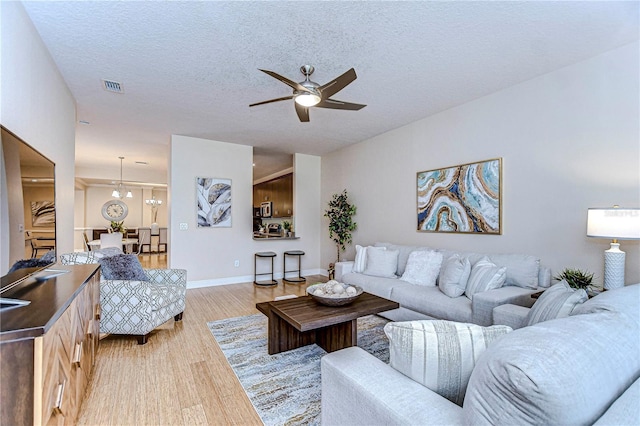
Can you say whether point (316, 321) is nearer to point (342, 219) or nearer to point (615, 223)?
point (615, 223)

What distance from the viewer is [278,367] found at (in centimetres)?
246

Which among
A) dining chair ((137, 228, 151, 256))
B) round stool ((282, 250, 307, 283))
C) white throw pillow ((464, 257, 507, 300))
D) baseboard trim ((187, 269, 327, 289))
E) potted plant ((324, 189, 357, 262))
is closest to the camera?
white throw pillow ((464, 257, 507, 300))

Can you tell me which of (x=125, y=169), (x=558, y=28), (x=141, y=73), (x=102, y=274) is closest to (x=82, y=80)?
(x=141, y=73)

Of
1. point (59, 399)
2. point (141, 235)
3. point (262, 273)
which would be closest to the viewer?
point (59, 399)

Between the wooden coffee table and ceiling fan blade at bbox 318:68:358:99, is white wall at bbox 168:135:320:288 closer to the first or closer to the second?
the wooden coffee table

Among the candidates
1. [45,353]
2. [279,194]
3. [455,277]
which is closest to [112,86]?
[45,353]

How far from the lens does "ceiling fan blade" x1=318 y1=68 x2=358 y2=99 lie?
229 centimetres

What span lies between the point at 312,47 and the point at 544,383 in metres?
2.59

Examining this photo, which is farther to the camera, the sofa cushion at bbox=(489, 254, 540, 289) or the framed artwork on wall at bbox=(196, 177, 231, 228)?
the framed artwork on wall at bbox=(196, 177, 231, 228)

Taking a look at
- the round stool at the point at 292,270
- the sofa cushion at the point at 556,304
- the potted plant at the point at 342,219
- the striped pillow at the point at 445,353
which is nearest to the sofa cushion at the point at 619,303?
the sofa cushion at the point at 556,304

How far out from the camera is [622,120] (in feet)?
8.03

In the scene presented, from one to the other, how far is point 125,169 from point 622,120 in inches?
377

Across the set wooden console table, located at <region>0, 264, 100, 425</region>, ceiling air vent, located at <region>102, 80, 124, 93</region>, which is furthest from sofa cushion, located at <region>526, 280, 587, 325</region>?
ceiling air vent, located at <region>102, 80, 124, 93</region>

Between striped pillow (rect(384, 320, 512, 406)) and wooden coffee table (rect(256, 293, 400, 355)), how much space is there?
3.58ft
